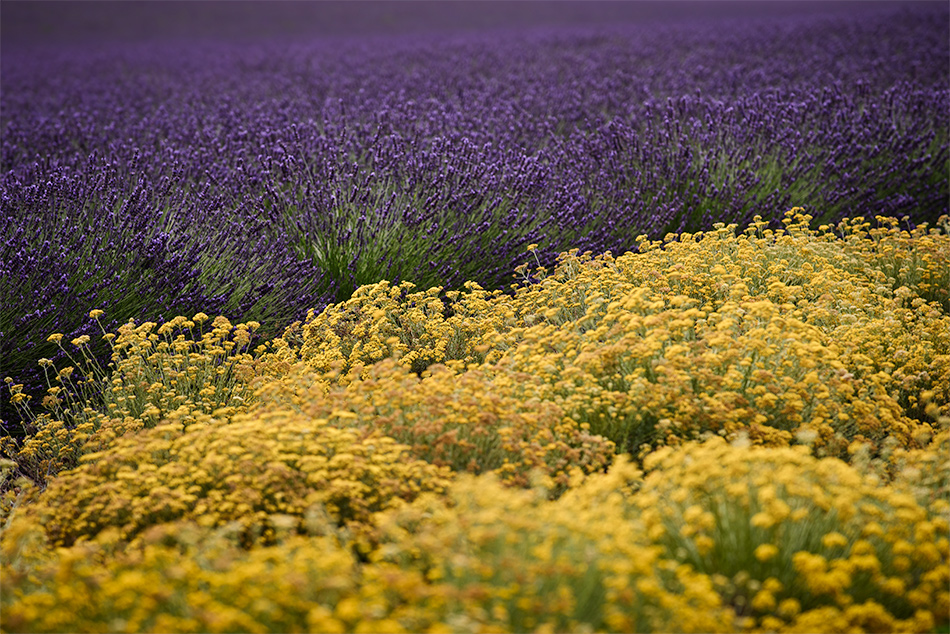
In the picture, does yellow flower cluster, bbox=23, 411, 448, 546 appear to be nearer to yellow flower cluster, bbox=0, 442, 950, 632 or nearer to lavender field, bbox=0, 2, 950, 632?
lavender field, bbox=0, 2, 950, 632

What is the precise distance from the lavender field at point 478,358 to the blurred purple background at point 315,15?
1005cm

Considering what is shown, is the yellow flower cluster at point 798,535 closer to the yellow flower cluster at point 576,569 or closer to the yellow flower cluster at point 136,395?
the yellow flower cluster at point 576,569

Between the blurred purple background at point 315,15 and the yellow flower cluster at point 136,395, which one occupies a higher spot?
the blurred purple background at point 315,15

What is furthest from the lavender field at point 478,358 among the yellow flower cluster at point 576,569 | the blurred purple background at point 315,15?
the blurred purple background at point 315,15

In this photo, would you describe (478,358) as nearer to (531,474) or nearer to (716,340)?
(716,340)

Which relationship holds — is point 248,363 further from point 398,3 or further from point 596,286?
point 398,3

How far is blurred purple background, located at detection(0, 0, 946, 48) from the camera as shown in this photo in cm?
1554

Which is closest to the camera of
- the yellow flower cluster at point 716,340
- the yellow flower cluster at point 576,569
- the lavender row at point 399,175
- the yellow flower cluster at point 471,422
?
the yellow flower cluster at point 576,569

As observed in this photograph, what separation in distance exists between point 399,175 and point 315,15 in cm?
1527

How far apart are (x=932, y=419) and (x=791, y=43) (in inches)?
303

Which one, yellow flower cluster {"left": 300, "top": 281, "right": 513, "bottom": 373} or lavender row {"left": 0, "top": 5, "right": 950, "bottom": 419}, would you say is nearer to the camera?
yellow flower cluster {"left": 300, "top": 281, "right": 513, "bottom": 373}

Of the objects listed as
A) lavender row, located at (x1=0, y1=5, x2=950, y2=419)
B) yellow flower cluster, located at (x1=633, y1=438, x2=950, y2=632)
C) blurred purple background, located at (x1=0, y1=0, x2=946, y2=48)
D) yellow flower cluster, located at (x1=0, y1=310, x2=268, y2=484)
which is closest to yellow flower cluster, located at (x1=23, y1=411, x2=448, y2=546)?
yellow flower cluster, located at (x1=0, y1=310, x2=268, y2=484)

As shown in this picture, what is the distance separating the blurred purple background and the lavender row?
31.3 ft

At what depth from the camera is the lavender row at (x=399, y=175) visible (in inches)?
141
